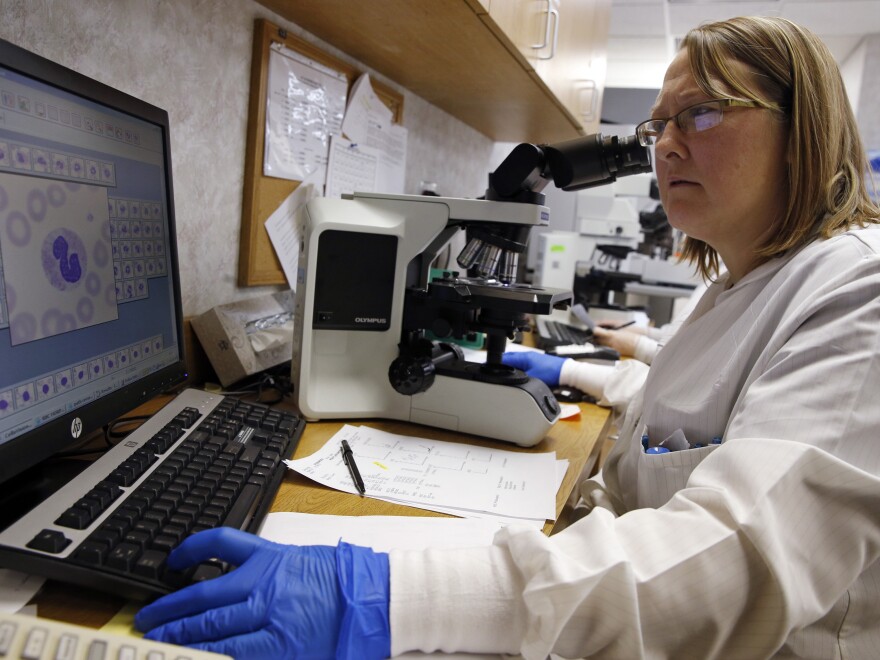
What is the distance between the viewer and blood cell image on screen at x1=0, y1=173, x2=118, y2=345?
53 cm

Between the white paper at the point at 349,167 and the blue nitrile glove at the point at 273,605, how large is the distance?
985 millimetres

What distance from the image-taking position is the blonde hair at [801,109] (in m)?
0.77

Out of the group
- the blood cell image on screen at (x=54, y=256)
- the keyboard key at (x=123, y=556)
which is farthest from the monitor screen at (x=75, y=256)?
the keyboard key at (x=123, y=556)

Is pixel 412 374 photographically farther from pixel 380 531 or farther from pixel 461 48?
pixel 461 48

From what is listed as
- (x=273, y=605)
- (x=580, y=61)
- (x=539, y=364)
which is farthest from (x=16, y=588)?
(x=580, y=61)

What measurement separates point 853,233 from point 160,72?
3.27ft

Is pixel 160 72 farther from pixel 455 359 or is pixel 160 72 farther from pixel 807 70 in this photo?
pixel 807 70

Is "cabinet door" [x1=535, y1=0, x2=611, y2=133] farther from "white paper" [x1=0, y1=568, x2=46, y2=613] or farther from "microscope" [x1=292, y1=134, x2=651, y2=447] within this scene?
"white paper" [x1=0, y1=568, x2=46, y2=613]

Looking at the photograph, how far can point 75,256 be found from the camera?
619mm

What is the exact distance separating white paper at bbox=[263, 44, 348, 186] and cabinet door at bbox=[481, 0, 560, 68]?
16.6 inches

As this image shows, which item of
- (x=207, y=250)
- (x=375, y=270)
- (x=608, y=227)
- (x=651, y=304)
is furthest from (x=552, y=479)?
(x=651, y=304)

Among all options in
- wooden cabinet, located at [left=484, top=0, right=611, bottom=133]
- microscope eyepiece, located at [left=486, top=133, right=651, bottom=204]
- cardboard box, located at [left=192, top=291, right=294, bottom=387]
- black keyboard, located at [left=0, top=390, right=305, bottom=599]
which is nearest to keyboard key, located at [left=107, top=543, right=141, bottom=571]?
A: black keyboard, located at [left=0, top=390, right=305, bottom=599]

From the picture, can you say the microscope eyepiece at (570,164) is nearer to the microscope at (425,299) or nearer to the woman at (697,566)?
the microscope at (425,299)

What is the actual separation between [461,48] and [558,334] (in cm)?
89
